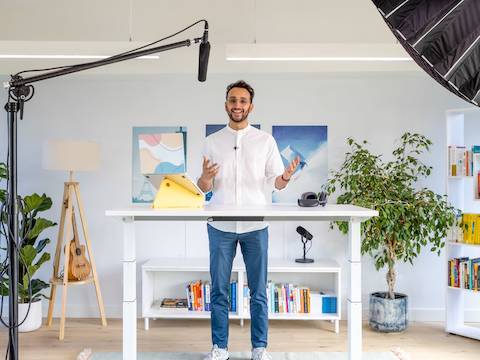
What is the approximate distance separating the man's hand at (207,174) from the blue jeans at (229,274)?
0.25m

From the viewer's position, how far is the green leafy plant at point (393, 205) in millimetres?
4113

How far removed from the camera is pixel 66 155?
4.20 metres

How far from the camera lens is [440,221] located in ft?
13.5

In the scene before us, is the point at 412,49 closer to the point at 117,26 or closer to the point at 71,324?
the point at 117,26

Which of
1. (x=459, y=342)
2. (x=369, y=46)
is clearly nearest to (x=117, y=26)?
(x=369, y=46)

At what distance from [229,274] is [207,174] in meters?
0.66

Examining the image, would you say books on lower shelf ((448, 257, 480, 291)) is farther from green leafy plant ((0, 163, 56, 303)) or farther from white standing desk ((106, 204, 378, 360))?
green leafy plant ((0, 163, 56, 303))

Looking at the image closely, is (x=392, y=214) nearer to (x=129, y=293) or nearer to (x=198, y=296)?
(x=198, y=296)

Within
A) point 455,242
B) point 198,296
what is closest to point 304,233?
point 198,296

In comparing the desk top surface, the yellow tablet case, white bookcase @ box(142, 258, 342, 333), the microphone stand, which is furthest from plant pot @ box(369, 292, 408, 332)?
the microphone stand

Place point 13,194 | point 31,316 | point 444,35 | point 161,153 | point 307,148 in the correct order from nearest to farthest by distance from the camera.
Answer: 1. point 444,35
2. point 13,194
3. point 161,153
4. point 31,316
5. point 307,148

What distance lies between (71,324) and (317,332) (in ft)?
6.95

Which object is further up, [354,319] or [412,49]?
[412,49]

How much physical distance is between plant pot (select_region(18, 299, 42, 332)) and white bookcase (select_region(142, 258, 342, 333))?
895mm
